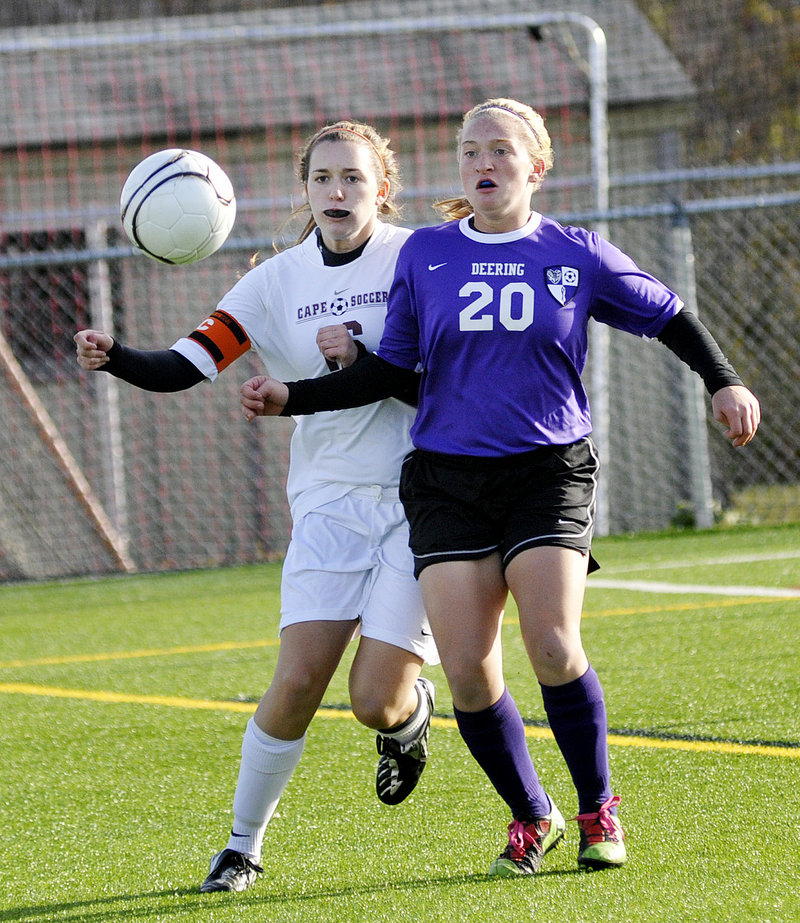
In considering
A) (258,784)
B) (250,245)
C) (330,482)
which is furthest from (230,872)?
(250,245)

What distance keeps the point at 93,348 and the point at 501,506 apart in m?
1.09

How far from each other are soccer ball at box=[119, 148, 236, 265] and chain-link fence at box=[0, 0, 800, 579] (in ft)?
17.1

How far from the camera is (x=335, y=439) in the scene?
12.1ft

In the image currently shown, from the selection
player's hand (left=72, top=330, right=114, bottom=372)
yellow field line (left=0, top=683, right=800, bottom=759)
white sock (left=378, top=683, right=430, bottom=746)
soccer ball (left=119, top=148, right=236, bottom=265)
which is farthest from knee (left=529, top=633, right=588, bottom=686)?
soccer ball (left=119, top=148, right=236, bottom=265)

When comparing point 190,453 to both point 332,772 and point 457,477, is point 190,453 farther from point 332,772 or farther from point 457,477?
point 457,477

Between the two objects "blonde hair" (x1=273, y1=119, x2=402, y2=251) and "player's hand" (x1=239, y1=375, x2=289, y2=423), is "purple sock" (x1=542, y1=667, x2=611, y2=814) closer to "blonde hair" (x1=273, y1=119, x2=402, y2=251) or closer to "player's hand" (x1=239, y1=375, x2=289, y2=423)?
"player's hand" (x1=239, y1=375, x2=289, y2=423)

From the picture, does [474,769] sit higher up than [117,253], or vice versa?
[117,253]

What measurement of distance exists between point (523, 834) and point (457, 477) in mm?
866

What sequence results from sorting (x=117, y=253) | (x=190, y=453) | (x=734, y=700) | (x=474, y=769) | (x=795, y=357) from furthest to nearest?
(x=795, y=357) < (x=190, y=453) < (x=117, y=253) < (x=734, y=700) < (x=474, y=769)

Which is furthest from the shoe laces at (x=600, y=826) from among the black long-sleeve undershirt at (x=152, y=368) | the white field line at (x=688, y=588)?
the white field line at (x=688, y=588)

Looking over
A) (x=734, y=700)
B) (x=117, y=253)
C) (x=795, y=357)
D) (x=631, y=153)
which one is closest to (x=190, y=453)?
(x=117, y=253)

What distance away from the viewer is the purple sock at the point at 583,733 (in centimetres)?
325

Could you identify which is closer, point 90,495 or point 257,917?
point 257,917

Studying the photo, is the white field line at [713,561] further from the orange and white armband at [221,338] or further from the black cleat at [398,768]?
the orange and white armband at [221,338]
